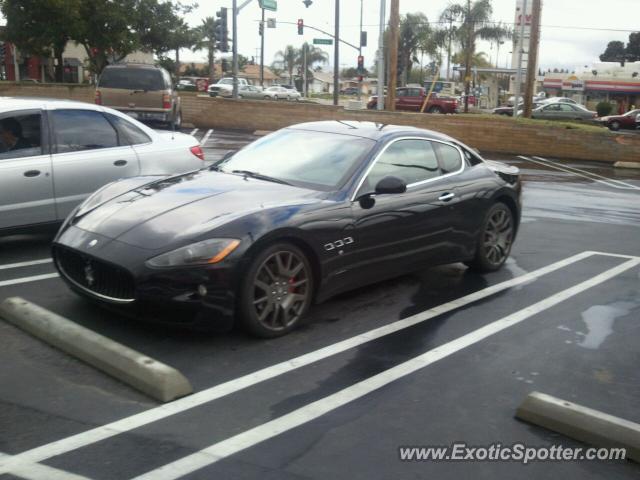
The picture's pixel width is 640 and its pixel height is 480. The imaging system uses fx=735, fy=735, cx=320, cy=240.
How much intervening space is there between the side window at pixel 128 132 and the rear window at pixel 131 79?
1202 cm

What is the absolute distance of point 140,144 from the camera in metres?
7.67

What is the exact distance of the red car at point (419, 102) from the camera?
38594 millimetres

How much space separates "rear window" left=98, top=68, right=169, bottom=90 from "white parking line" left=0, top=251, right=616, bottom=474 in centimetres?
1470

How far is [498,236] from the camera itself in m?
7.14

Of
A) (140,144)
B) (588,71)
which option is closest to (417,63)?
(588,71)

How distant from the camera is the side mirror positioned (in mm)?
5566

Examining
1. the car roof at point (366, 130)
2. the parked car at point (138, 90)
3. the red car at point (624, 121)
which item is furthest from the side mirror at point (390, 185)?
the red car at point (624, 121)

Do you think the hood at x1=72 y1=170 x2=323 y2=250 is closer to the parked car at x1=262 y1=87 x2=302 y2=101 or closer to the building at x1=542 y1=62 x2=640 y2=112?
the parked car at x1=262 y1=87 x2=302 y2=101

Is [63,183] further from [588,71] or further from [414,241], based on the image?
[588,71]

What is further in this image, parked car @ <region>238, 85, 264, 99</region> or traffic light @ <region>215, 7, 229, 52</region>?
parked car @ <region>238, 85, 264, 99</region>

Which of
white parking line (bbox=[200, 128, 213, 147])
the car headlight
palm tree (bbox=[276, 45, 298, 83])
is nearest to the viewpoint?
the car headlight

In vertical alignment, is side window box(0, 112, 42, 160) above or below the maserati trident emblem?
above

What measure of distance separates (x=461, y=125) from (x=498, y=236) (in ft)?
55.1

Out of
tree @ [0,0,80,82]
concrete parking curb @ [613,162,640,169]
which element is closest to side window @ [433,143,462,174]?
concrete parking curb @ [613,162,640,169]
